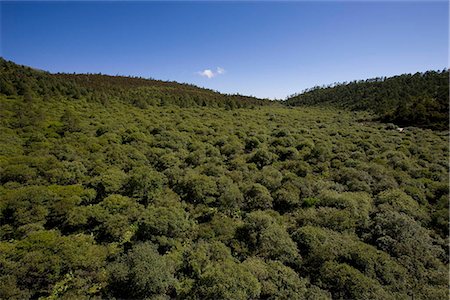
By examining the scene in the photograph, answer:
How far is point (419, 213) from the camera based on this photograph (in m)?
13.4

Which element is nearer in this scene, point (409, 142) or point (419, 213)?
point (419, 213)

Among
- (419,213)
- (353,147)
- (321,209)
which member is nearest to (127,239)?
(321,209)

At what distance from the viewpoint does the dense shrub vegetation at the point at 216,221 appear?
28.5 feet

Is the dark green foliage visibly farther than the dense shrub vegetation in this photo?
No

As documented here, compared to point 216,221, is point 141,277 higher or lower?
lower

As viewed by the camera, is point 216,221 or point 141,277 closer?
point 141,277

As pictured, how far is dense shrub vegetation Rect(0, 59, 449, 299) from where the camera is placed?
8.67 meters

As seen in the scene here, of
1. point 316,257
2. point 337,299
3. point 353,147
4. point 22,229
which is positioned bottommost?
point 337,299

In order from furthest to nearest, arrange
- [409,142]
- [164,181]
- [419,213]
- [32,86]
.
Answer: [32,86], [409,142], [164,181], [419,213]

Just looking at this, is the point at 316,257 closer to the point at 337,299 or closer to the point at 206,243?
the point at 337,299

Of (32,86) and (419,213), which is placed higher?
(32,86)

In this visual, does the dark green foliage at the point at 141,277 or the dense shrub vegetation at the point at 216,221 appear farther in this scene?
the dense shrub vegetation at the point at 216,221

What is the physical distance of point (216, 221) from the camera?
41.2ft

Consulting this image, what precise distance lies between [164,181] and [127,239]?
600 centimetres
